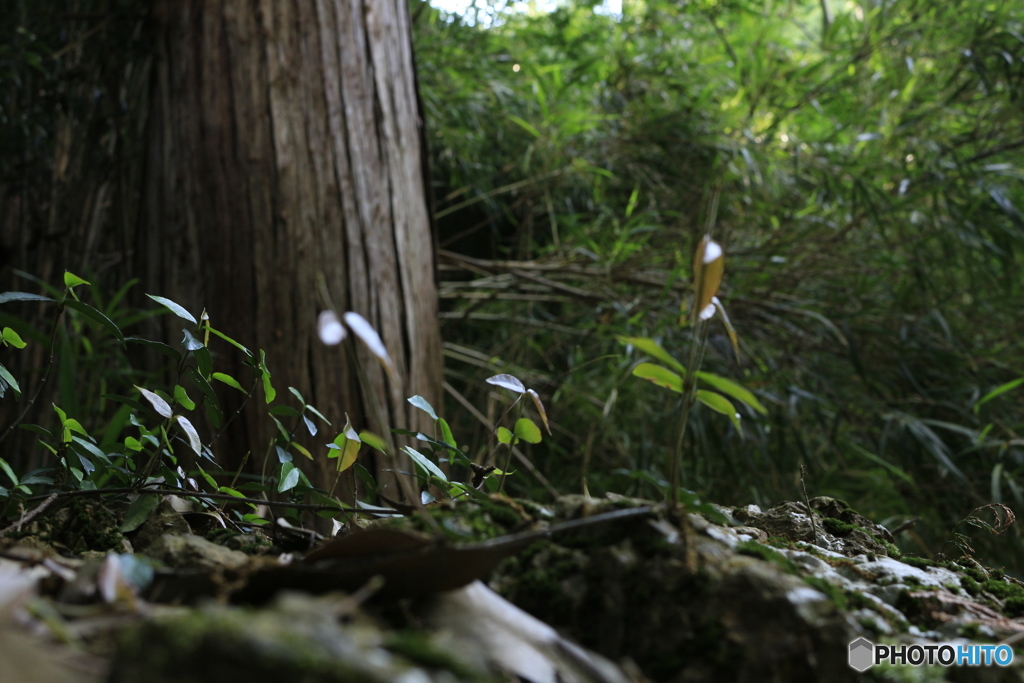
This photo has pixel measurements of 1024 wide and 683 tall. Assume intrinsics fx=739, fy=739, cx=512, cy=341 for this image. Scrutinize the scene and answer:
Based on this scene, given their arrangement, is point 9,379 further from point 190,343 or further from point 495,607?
point 495,607

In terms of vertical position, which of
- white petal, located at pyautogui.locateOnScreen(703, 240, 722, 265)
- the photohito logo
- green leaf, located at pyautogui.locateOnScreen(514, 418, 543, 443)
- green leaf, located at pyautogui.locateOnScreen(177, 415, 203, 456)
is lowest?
the photohito logo

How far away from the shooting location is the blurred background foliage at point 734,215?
2.08 m

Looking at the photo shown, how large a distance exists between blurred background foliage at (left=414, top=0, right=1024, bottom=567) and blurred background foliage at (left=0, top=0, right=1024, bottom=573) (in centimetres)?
1

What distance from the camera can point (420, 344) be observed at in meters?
1.76

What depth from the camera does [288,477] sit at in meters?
0.71

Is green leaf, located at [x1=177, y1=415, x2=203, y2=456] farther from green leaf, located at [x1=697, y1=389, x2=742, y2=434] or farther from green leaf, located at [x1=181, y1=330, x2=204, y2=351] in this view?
green leaf, located at [x1=697, y1=389, x2=742, y2=434]

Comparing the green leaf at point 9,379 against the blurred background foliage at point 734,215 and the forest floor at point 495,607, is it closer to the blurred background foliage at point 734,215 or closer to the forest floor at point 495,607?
the forest floor at point 495,607

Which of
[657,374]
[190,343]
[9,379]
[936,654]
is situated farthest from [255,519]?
[936,654]

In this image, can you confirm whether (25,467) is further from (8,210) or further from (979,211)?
(979,211)

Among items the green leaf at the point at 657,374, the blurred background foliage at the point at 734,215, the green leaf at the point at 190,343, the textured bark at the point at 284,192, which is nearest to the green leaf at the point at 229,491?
the green leaf at the point at 190,343

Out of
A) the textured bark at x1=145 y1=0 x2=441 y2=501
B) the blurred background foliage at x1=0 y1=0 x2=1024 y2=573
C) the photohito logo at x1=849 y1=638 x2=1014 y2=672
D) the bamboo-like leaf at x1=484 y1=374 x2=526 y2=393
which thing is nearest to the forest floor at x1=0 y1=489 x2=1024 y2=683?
the photohito logo at x1=849 y1=638 x2=1014 y2=672

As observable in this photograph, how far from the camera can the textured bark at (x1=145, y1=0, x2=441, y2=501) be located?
1595 mm

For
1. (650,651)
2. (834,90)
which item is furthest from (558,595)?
(834,90)

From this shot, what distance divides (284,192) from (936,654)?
1.47m
